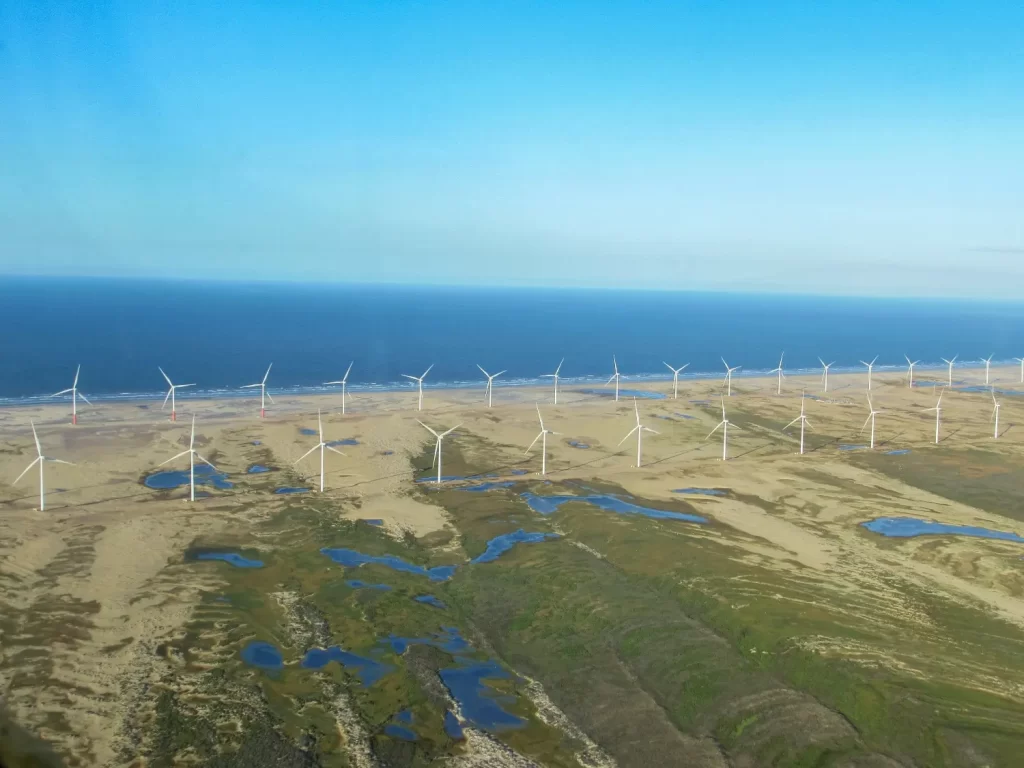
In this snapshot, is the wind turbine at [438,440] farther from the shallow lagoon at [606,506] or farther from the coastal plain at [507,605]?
the shallow lagoon at [606,506]

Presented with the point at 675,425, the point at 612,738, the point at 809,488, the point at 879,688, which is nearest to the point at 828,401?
the point at 675,425

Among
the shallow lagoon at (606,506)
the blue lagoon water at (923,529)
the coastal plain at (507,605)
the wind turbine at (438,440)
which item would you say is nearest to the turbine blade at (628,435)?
the coastal plain at (507,605)

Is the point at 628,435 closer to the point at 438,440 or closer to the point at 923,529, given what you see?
the point at 438,440

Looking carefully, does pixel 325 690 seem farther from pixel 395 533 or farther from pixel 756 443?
pixel 756 443

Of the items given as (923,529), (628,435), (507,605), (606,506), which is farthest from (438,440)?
(923,529)

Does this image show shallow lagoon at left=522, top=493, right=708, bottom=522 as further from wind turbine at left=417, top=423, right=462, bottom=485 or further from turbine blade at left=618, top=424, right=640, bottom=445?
turbine blade at left=618, top=424, right=640, bottom=445
